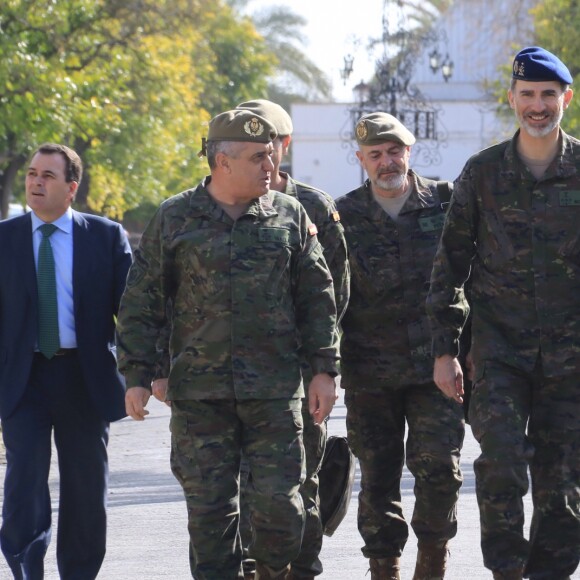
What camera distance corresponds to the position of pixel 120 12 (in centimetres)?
2686

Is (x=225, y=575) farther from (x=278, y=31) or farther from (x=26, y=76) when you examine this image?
(x=278, y=31)

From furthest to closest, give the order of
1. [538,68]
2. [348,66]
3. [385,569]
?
[348,66], [385,569], [538,68]

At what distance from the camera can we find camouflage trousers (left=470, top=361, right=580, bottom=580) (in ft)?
20.3

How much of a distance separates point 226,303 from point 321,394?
504mm

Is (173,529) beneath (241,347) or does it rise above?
beneath

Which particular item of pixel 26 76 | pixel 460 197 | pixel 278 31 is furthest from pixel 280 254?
pixel 278 31

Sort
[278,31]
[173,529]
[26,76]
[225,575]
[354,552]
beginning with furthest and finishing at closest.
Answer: [278,31] → [26,76] → [173,529] → [354,552] → [225,575]

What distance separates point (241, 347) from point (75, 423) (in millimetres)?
1127

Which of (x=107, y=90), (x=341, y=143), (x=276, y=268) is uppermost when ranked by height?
(x=107, y=90)

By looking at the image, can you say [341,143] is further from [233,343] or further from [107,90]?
[233,343]

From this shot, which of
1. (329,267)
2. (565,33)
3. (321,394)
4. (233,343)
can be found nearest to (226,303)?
(233,343)

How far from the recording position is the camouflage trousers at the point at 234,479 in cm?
613

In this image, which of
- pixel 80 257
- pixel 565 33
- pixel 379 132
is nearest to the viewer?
pixel 80 257

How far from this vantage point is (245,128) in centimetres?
625
